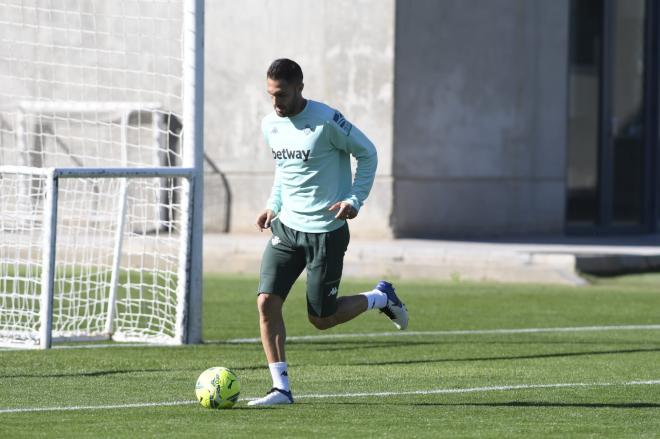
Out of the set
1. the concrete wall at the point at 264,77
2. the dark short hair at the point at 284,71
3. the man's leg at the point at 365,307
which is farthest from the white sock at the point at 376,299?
the concrete wall at the point at 264,77

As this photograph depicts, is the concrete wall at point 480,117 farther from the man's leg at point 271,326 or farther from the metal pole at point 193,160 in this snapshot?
the man's leg at point 271,326

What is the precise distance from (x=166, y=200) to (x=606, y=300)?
5.13 metres

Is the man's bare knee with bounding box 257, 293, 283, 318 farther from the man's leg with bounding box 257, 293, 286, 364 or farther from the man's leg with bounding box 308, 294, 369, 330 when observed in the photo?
the man's leg with bounding box 308, 294, 369, 330

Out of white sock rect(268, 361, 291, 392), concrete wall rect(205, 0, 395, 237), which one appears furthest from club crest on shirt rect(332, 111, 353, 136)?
concrete wall rect(205, 0, 395, 237)

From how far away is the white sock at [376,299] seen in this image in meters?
10.1

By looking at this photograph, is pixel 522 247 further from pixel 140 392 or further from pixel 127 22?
pixel 140 392

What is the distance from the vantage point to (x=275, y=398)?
8930mm

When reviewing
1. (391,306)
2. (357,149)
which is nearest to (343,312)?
(391,306)

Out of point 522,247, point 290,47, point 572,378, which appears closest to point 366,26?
point 290,47

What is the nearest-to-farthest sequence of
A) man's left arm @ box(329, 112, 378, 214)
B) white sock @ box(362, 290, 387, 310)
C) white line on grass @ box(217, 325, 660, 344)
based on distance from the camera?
man's left arm @ box(329, 112, 378, 214)
white sock @ box(362, 290, 387, 310)
white line on grass @ box(217, 325, 660, 344)

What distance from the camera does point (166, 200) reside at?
1731 centimetres

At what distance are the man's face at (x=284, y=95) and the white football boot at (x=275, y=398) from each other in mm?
1696

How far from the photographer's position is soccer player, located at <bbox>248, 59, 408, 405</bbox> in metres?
9.16

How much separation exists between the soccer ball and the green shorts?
0.69 meters
